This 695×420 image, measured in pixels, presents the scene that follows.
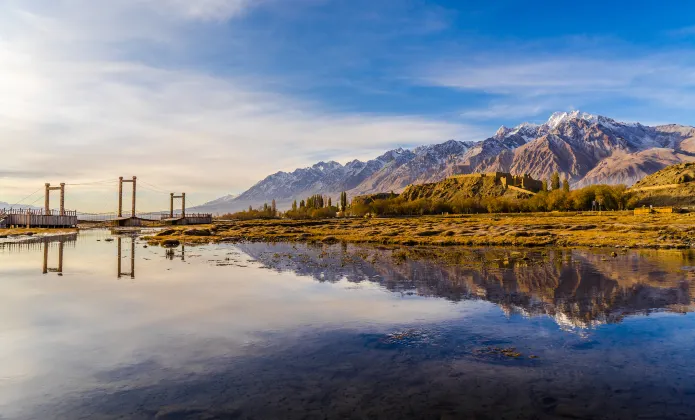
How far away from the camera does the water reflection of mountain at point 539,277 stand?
19.5 metres

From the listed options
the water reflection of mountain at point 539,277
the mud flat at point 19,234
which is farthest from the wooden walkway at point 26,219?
the water reflection of mountain at point 539,277

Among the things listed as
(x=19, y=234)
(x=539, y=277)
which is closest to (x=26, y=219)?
(x=19, y=234)

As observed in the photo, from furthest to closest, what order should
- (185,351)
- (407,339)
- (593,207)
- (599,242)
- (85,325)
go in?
(593,207) → (599,242) → (85,325) → (407,339) → (185,351)

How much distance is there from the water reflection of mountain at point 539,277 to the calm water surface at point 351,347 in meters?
0.21

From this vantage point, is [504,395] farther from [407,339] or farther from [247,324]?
[247,324]

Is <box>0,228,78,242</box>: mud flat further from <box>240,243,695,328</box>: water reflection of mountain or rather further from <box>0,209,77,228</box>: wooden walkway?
<box>240,243,695,328</box>: water reflection of mountain

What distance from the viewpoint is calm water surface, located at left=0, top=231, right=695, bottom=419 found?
9953 mm

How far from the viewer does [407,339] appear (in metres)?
14.9

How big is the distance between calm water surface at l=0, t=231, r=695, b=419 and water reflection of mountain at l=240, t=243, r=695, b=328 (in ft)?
0.70

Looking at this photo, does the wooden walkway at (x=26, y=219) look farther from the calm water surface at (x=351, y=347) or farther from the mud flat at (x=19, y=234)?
the calm water surface at (x=351, y=347)

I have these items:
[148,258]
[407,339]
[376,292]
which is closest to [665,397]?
[407,339]

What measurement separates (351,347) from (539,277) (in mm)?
17811

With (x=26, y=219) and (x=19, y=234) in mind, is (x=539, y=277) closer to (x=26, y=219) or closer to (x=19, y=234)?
(x=19, y=234)

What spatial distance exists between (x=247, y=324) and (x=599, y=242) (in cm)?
4771
